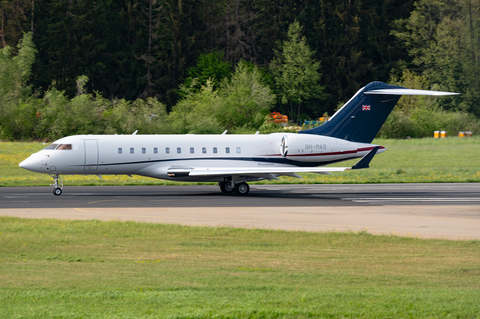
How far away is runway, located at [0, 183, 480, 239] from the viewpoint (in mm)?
20969

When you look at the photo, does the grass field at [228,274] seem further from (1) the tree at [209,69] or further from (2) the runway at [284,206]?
(1) the tree at [209,69]

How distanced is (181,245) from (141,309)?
6.91m

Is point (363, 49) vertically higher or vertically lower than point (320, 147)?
higher

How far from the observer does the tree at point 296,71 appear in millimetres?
97000

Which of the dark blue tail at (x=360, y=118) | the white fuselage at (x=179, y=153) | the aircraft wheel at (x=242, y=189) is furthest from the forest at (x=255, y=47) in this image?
the aircraft wheel at (x=242, y=189)

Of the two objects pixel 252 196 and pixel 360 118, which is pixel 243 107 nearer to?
pixel 360 118

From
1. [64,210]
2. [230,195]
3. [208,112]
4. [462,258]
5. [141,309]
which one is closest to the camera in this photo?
[141,309]

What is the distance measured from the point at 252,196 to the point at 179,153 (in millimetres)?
4531

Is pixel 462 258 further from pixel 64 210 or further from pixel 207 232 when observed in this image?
pixel 64 210

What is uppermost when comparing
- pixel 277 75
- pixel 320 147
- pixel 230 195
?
pixel 277 75

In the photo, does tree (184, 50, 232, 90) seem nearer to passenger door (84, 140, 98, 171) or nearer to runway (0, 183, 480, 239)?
runway (0, 183, 480, 239)

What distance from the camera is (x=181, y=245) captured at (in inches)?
651

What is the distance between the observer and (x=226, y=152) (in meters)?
32.8

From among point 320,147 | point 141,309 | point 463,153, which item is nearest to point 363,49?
point 463,153
